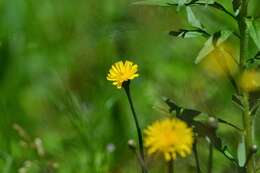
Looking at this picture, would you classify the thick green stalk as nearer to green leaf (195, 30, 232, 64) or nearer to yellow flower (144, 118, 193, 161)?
green leaf (195, 30, 232, 64)

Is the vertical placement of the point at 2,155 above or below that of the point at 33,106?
above

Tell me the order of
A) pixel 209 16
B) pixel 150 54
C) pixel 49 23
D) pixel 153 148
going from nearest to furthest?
pixel 153 148, pixel 209 16, pixel 150 54, pixel 49 23

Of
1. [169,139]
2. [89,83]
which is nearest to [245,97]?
[169,139]

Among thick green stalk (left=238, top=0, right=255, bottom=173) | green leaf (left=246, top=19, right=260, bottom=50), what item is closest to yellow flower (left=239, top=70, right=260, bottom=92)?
thick green stalk (left=238, top=0, right=255, bottom=173)

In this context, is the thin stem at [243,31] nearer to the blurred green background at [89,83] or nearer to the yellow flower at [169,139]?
the yellow flower at [169,139]

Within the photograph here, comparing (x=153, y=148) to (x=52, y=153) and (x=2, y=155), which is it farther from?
(x=52, y=153)

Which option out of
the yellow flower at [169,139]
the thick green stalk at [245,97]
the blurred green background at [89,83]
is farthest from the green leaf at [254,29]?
the blurred green background at [89,83]

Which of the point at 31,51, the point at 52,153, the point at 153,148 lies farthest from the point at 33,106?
the point at 153,148
